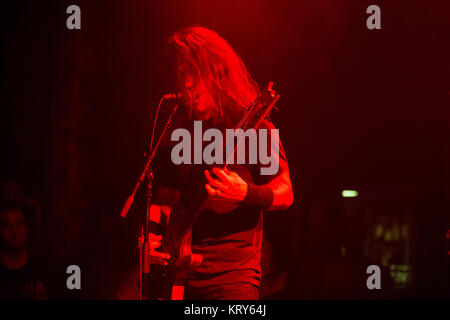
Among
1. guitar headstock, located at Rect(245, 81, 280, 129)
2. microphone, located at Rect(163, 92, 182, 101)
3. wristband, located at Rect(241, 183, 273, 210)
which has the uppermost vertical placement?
microphone, located at Rect(163, 92, 182, 101)

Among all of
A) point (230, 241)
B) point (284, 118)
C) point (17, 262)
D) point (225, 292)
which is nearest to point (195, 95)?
point (284, 118)

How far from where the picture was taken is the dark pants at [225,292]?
2.84 metres

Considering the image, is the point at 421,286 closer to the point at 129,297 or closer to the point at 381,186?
the point at 381,186

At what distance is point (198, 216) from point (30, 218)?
129 centimetres

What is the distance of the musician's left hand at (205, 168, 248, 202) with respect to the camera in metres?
2.62

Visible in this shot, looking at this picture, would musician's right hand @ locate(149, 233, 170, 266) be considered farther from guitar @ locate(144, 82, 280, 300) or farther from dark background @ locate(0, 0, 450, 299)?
dark background @ locate(0, 0, 450, 299)

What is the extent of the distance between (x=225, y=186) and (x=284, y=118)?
0.90 metres

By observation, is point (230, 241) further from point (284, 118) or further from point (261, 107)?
point (284, 118)

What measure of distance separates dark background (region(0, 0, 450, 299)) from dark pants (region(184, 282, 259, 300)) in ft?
1.68

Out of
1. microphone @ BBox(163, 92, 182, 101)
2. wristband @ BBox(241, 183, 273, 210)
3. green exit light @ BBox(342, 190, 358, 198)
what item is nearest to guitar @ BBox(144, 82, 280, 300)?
wristband @ BBox(241, 183, 273, 210)

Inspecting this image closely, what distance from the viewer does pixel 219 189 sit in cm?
263

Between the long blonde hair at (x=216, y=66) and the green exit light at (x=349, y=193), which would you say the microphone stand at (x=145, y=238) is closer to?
the long blonde hair at (x=216, y=66)
